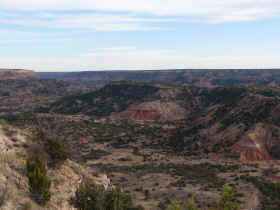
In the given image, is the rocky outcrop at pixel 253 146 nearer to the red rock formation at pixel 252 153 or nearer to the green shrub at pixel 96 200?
the red rock formation at pixel 252 153

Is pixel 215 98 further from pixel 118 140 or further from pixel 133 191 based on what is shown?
pixel 133 191

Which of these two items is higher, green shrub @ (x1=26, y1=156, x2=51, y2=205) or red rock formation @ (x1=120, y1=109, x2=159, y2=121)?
green shrub @ (x1=26, y1=156, x2=51, y2=205)

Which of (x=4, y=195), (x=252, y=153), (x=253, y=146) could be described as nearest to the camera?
(x=4, y=195)

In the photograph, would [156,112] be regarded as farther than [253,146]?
Yes

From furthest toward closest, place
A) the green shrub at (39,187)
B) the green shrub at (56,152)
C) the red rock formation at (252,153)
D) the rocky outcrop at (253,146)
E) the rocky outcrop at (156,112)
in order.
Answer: the rocky outcrop at (156,112) → the rocky outcrop at (253,146) → the red rock formation at (252,153) → the green shrub at (56,152) → the green shrub at (39,187)

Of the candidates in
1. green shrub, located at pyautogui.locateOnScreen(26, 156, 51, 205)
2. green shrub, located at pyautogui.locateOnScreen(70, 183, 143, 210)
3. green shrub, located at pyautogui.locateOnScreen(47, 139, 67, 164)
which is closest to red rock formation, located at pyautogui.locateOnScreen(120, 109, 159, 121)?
green shrub, located at pyautogui.locateOnScreen(47, 139, 67, 164)

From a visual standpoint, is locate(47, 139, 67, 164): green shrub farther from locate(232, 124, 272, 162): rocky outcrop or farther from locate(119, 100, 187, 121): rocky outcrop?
locate(119, 100, 187, 121): rocky outcrop

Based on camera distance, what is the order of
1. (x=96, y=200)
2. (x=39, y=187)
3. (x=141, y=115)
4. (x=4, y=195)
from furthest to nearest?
(x=141, y=115)
(x=96, y=200)
(x=39, y=187)
(x=4, y=195)

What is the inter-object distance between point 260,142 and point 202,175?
19350 mm

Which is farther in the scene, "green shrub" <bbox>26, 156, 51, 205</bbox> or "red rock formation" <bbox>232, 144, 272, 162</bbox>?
"red rock formation" <bbox>232, 144, 272, 162</bbox>

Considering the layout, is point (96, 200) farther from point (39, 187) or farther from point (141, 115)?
point (141, 115)

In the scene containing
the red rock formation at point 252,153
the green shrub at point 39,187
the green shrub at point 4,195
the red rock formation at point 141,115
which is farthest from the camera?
the red rock formation at point 141,115

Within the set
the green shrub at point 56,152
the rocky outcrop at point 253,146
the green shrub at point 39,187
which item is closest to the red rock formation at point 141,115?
the rocky outcrop at point 253,146

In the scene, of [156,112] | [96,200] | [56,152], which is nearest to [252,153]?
[56,152]
